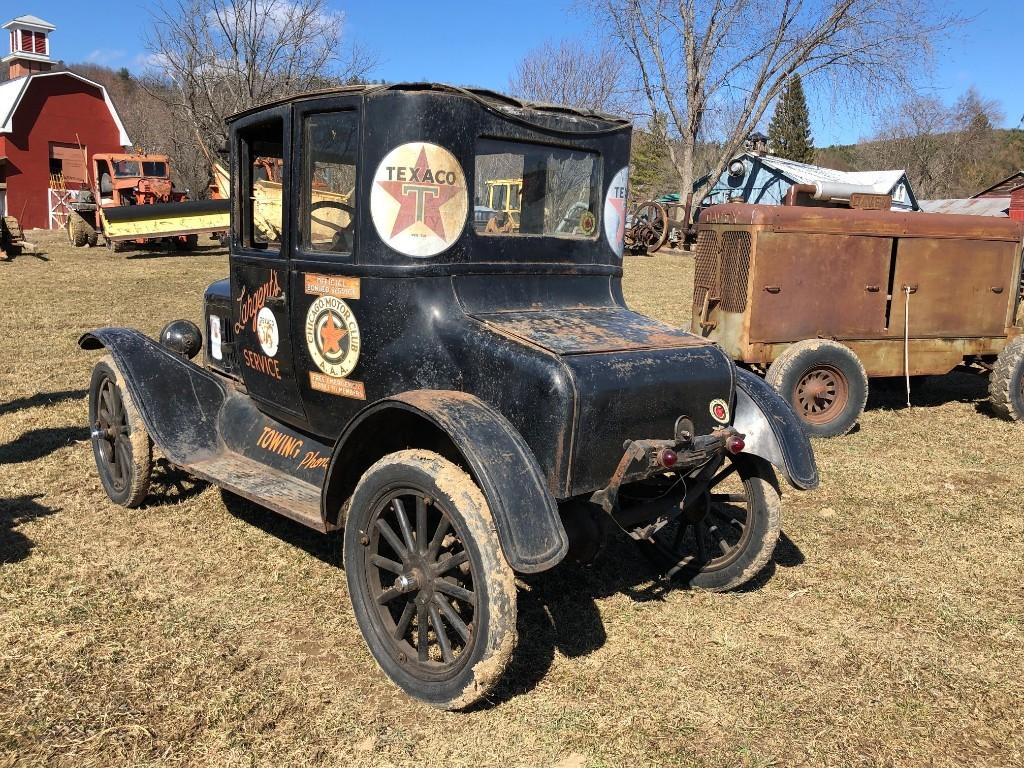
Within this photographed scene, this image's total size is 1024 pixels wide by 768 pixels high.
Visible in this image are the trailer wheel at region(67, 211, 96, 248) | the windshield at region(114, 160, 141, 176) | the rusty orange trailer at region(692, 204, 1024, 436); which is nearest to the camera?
the rusty orange trailer at region(692, 204, 1024, 436)

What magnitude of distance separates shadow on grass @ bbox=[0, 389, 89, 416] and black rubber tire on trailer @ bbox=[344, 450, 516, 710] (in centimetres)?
471

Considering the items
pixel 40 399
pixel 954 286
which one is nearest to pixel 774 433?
pixel 954 286

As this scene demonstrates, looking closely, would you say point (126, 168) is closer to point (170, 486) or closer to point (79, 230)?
point (79, 230)

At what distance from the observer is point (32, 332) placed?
9828mm

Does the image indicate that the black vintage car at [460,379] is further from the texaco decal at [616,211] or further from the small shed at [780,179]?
the small shed at [780,179]

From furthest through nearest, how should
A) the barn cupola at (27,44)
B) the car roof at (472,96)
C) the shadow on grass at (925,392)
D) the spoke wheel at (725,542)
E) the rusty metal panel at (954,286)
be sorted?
the barn cupola at (27,44) < the shadow on grass at (925,392) < the rusty metal panel at (954,286) < the spoke wheel at (725,542) < the car roof at (472,96)

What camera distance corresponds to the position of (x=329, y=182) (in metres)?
3.48

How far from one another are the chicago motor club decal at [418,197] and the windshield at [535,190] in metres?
0.13

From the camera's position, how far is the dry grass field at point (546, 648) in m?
2.75

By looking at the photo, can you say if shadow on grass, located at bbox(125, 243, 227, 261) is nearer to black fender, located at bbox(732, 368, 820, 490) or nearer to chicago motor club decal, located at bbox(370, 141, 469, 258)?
chicago motor club decal, located at bbox(370, 141, 469, 258)

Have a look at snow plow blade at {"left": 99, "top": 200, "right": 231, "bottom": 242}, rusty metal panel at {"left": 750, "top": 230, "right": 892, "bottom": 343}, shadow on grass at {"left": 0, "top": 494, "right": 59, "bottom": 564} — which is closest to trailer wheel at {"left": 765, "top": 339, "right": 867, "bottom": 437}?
rusty metal panel at {"left": 750, "top": 230, "right": 892, "bottom": 343}

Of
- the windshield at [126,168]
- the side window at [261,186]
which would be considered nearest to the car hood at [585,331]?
the side window at [261,186]

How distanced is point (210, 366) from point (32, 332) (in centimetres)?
620

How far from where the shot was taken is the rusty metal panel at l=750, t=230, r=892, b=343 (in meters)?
6.65
